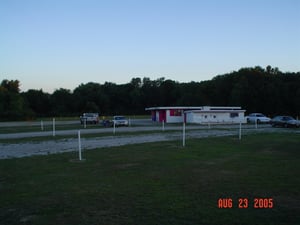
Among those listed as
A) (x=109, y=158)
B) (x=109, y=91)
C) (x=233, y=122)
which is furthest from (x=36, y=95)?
(x=109, y=158)

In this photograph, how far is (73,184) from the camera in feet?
28.4

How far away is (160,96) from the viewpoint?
389 feet

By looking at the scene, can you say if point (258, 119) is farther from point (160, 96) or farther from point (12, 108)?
point (160, 96)

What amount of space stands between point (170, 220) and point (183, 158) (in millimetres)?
7796

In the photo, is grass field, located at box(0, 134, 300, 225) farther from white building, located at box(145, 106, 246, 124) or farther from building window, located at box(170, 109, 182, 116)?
building window, located at box(170, 109, 182, 116)

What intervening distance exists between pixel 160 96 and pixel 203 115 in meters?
66.8

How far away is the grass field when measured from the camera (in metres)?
5.73

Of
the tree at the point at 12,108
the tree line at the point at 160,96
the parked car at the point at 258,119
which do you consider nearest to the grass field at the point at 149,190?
the parked car at the point at 258,119

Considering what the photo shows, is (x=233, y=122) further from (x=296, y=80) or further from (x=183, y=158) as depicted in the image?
(x=183, y=158)

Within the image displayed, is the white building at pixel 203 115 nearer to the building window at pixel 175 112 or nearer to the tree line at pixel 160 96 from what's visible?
the building window at pixel 175 112

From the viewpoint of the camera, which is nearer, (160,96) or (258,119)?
(258,119)
